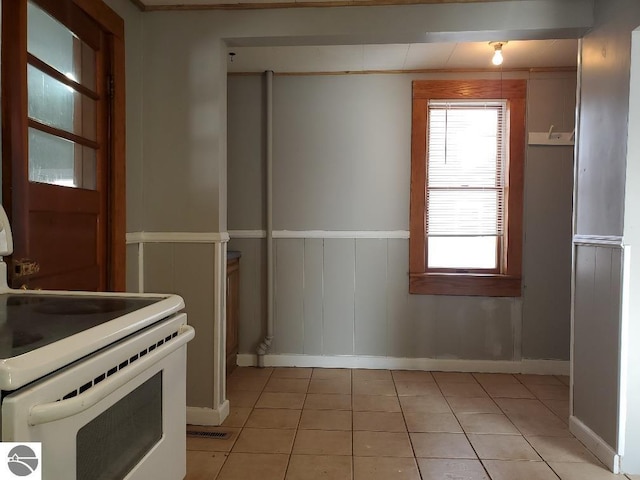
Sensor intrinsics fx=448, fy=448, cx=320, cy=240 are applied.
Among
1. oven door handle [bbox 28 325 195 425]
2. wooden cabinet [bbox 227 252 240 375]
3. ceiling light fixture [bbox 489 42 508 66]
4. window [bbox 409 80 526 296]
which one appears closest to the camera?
oven door handle [bbox 28 325 195 425]

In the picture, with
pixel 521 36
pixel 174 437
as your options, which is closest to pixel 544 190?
pixel 521 36

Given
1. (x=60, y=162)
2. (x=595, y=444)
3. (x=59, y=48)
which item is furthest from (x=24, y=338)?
(x=595, y=444)

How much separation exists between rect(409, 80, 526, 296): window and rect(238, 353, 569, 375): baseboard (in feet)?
1.74

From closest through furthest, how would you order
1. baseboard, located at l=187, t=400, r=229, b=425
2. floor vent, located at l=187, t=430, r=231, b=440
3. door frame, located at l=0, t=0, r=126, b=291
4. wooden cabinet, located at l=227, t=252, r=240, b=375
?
door frame, located at l=0, t=0, r=126, b=291
floor vent, located at l=187, t=430, r=231, b=440
baseboard, located at l=187, t=400, r=229, b=425
wooden cabinet, located at l=227, t=252, r=240, b=375

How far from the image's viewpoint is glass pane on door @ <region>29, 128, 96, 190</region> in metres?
1.68

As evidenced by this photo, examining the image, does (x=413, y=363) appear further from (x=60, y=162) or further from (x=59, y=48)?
(x=59, y=48)

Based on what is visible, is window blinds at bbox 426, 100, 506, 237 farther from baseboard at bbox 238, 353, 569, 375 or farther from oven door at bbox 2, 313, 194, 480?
oven door at bbox 2, 313, 194, 480

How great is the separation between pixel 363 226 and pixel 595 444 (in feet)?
6.33

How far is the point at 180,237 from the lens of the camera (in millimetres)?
2496

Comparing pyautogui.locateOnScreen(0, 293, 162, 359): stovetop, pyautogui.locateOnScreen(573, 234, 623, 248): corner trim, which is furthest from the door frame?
pyautogui.locateOnScreen(573, 234, 623, 248): corner trim

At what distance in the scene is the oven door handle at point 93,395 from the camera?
663 mm

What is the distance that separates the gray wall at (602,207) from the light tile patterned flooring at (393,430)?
1.08ft

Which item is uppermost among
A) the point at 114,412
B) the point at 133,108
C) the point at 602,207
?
the point at 133,108

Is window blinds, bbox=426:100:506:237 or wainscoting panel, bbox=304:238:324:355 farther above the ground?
window blinds, bbox=426:100:506:237
